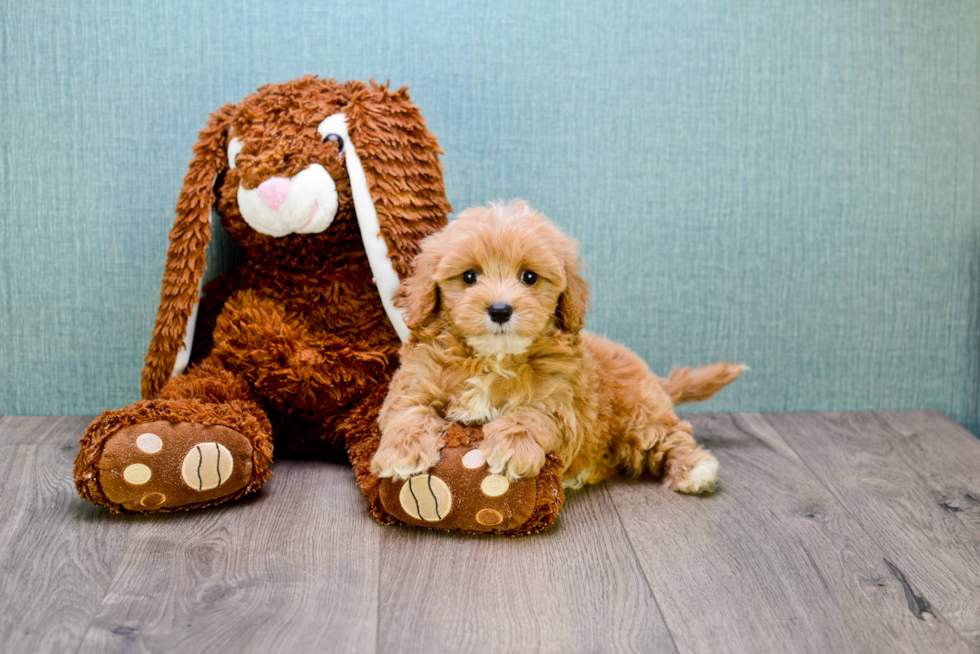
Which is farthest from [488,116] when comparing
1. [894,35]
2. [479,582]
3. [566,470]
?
[479,582]

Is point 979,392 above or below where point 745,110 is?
below

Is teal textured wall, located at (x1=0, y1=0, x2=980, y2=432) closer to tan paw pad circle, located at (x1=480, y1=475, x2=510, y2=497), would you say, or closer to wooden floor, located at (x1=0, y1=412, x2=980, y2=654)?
wooden floor, located at (x1=0, y1=412, x2=980, y2=654)

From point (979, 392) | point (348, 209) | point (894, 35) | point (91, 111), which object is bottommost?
point (979, 392)

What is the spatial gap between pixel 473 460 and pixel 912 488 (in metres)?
0.90

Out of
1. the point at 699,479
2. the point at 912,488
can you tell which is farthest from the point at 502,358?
the point at 912,488

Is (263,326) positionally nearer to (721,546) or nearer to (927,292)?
(721,546)

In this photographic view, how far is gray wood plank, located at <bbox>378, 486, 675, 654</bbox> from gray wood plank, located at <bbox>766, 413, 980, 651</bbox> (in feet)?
1.34

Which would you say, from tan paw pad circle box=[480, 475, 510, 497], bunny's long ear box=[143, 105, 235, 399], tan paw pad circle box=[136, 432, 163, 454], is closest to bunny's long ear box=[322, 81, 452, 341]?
bunny's long ear box=[143, 105, 235, 399]

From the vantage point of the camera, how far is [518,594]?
118cm

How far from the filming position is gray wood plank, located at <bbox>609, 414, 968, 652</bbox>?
110cm

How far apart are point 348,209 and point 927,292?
1.41m

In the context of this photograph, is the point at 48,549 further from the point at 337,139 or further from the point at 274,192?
the point at 337,139

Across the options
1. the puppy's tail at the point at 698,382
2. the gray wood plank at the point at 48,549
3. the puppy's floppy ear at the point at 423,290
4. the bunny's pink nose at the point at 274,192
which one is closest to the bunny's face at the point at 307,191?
the bunny's pink nose at the point at 274,192

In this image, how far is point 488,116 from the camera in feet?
6.17
